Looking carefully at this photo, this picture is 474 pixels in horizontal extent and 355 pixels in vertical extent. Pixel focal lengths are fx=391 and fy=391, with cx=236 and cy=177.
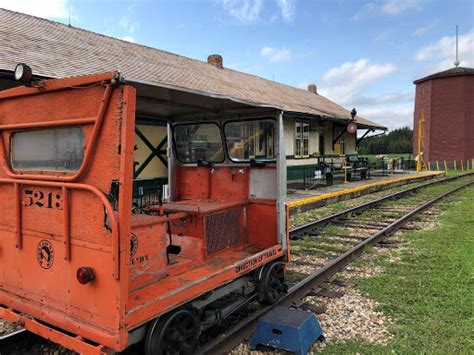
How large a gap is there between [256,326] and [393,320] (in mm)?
1692

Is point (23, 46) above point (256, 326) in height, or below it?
above

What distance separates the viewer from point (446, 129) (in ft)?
128

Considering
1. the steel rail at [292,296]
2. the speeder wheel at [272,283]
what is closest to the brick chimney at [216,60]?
the steel rail at [292,296]

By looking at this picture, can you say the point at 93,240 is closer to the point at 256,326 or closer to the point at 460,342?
the point at 256,326

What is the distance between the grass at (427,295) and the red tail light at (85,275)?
2375 mm

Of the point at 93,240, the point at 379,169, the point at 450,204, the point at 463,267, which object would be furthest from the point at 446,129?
the point at 93,240

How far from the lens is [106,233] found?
2.89 m

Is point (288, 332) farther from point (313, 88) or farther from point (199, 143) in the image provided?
point (313, 88)

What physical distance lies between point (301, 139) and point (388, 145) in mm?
71642

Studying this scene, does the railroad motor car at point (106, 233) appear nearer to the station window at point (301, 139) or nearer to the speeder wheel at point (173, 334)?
the speeder wheel at point (173, 334)

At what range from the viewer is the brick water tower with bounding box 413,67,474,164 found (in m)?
38.1

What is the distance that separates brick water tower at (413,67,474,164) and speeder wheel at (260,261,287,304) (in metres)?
39.7

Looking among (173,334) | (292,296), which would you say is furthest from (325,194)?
(173,334)

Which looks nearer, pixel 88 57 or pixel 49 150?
pixel 49 150
